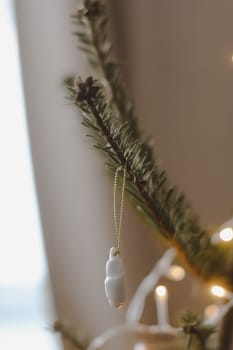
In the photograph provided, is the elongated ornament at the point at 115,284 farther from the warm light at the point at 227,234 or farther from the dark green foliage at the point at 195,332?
the warm light at the point at 227,234

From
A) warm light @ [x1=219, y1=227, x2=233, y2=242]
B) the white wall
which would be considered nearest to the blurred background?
the white wall

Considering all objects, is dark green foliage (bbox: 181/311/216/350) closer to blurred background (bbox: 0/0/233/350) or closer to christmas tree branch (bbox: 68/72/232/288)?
christmas tree branch (bbox: 68/72/232/288)

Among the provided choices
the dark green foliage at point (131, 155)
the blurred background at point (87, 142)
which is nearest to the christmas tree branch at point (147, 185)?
the dark green foliage at point (131, 155)

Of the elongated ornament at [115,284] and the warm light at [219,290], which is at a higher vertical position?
the warm light at [219,290]

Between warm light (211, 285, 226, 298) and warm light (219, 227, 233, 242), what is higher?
warm light (219, 227, 233, 242)

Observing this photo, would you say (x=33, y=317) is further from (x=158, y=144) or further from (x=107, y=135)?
(x=107, y=135)

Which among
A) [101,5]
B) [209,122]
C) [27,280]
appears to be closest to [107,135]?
[101,5]

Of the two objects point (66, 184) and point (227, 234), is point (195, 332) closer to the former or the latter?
point (227, 234)
